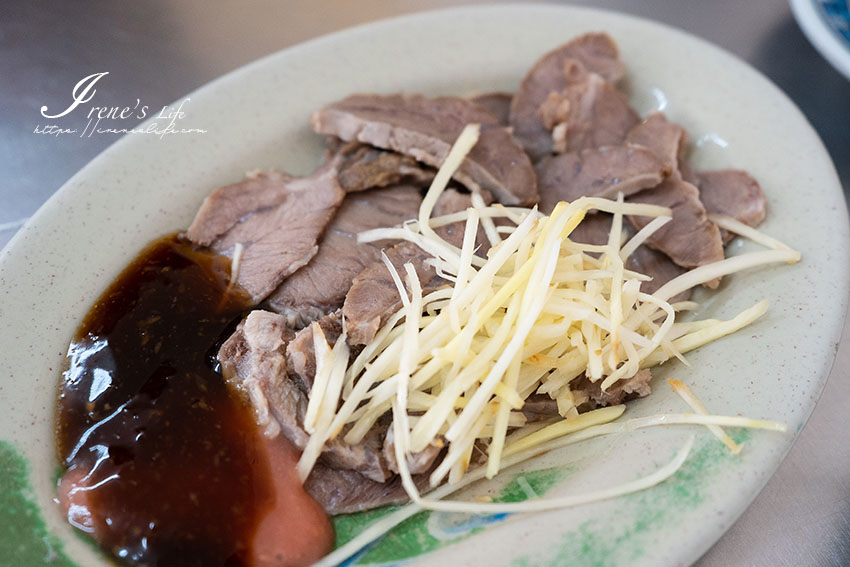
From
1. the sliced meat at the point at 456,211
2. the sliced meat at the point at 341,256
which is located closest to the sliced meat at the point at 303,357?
the sliced meat at the point at 341,256

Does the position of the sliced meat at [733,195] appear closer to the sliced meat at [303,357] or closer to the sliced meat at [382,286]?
the sliced meat at [382,286]

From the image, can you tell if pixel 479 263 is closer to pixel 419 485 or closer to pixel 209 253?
pixel 419 485

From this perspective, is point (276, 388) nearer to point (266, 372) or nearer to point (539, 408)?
point (266, 372)

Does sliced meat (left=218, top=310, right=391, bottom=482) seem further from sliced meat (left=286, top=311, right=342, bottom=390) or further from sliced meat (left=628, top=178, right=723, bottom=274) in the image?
sliced meat (left=628, top=178, right=723, bottom=274)

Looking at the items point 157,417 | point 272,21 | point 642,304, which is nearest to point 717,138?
point 642,304

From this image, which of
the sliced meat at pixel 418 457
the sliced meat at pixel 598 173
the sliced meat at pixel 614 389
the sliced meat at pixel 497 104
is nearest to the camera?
the sliced meat at pixel 418 457

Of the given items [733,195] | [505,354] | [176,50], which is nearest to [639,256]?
[733,195]
